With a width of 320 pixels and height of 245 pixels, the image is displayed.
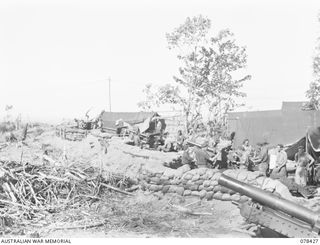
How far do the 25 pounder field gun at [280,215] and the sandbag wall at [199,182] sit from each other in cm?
160

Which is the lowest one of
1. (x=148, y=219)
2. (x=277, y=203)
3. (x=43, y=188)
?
(x=148, y=219)

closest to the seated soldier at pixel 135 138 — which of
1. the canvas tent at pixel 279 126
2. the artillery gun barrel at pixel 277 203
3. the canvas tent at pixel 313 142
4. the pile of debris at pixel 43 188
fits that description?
the canvas tent at pixel 279 126

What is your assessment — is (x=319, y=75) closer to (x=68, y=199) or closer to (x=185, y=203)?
(x=185, y=203)

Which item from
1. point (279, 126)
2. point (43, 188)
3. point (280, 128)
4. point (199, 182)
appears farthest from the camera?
point (279, 126)

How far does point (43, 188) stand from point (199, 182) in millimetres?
3805

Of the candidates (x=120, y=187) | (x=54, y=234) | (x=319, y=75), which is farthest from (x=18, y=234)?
(x=319, y=75)

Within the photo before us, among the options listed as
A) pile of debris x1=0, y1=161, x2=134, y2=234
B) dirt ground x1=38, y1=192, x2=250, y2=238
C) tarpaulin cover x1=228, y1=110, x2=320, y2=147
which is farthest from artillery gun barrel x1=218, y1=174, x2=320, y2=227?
tarpaulin cover x1=228, y1=110, x2=320, y2=147

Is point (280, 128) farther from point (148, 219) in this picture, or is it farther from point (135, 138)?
point (148, 219)

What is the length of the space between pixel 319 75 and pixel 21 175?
1209 cm

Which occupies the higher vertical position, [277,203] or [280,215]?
[277,203]

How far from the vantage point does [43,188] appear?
413 inches

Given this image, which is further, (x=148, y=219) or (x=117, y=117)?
(x=117, y=117)

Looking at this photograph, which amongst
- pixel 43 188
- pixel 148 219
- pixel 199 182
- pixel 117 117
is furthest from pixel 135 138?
pixel 148 219

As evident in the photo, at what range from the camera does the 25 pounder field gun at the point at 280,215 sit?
6.69 metres
